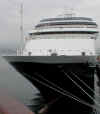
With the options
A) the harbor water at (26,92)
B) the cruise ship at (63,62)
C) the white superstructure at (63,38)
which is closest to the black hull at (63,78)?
the cruise ship at (63,62)

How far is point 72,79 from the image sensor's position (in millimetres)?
11258

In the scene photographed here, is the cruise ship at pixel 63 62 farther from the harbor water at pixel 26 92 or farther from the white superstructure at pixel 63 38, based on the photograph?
the harbor water at pixel 26 92

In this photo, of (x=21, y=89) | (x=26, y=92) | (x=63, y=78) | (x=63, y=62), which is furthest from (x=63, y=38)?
(x=21, y=89)

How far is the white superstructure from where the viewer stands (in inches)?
512

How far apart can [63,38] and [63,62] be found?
368 centimetres

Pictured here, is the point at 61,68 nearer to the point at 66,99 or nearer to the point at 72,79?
the point at 72,79

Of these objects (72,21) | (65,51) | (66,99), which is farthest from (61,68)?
(72,21)

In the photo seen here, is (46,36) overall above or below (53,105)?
above

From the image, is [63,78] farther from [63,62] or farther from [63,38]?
[63,38]

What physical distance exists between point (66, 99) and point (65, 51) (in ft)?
10.3

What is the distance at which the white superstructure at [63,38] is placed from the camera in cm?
1300

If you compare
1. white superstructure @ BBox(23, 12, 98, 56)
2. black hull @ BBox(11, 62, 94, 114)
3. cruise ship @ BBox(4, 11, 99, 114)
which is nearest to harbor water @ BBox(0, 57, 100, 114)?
black hull @ BBox(11, 62, 94, 114)

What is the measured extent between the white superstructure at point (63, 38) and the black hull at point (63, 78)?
4.05 feet

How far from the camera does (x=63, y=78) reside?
1146 cm
